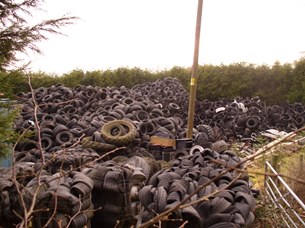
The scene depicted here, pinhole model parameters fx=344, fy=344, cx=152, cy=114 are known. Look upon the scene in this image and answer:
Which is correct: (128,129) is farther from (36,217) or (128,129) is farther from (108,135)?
(36,217)

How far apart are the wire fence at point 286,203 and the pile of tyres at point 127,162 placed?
452mm

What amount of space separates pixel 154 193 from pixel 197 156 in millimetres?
1677

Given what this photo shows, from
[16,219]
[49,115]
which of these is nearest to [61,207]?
[16,219]

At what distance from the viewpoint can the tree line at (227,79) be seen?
1880 centimetres

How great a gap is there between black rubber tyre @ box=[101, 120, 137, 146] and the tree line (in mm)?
10685

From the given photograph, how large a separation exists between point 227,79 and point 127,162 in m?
14.3

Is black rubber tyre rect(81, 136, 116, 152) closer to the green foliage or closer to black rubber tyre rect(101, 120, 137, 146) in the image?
black rubber tyre rect(101, 120, 137, 146)

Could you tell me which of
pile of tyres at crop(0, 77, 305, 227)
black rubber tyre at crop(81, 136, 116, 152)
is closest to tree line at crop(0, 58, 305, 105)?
pile of tyres at crop(0, 77, 305, 227)

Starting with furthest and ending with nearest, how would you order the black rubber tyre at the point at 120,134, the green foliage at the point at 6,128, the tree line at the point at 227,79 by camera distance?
the tree line at the point at 227,79, the black rubber tyre at the point at 120,134, the green foliage at the point at 6,128

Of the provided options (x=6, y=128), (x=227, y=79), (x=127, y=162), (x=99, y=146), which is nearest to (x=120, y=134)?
(x=99, y=146)

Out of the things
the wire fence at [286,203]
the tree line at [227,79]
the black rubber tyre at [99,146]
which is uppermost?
the tree line at [227,79]

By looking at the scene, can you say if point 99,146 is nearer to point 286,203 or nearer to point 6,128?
point 6,128

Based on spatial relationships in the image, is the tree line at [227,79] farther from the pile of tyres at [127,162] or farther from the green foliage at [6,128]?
the green foliage at [6,128]

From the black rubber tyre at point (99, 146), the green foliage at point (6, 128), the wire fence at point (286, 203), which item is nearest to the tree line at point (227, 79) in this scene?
the black rubber tyre at point (99, 146)
